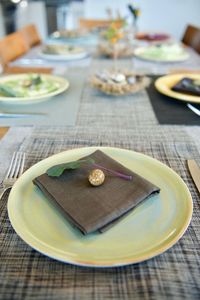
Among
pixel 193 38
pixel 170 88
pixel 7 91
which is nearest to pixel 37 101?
pixel 7 91

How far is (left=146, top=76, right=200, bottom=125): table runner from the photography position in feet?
2.75

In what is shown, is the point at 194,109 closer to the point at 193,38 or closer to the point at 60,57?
the point at 60,57

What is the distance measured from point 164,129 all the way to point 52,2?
151 inches

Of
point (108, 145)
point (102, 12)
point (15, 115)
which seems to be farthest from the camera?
point (102, 12)

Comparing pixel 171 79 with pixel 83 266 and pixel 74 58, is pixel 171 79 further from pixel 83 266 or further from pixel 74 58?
pixel 83 266

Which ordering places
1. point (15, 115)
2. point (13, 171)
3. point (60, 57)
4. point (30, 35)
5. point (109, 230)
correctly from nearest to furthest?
1. point (109, 230)
2. point (13, 171)
3. point (15, 115)
4. point (60, 57)
5. point (30, 35)

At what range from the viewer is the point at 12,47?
167 centimetres

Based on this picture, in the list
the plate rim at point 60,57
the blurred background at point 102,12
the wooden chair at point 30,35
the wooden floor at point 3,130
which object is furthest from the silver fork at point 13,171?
the blurred background at point 102,12

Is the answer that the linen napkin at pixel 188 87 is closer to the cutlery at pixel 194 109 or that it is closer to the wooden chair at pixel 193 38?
the cutlery at pixel 194 109

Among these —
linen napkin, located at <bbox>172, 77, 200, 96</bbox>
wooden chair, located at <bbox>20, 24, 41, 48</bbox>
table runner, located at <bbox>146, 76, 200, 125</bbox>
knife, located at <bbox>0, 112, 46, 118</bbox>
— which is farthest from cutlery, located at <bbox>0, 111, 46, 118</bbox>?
wooden chair, located at <bbox>20, 24, 41, 48</bbox>

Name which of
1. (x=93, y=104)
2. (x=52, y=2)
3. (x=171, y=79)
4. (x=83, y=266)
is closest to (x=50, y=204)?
(x=83, y=266)

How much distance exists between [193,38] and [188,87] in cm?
125

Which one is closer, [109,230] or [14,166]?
[109,230]

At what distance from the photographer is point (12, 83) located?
1.03 m
